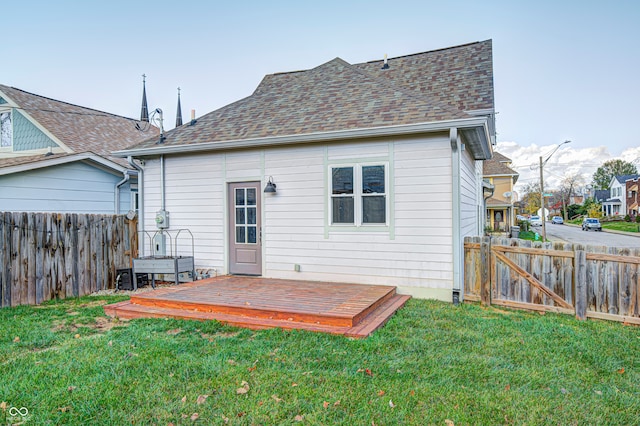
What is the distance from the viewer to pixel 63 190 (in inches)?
371

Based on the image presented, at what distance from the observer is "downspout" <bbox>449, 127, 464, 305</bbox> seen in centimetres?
608

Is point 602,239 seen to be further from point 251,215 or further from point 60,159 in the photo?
point 60,159

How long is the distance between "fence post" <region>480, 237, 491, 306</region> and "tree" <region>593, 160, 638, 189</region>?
80350 mm

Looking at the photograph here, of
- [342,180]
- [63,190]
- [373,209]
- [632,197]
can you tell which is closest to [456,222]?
[373,209]

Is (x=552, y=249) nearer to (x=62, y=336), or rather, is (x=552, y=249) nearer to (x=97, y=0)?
(x=62, y=336)

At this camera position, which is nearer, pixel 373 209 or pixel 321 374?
pixel 321 374

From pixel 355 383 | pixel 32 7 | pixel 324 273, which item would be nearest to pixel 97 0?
pixel 32 7

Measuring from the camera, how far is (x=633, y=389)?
3152 millimetres

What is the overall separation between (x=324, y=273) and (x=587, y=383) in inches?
176

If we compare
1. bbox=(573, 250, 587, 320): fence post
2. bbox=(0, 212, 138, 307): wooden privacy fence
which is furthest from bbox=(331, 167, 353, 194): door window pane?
bbox=(0, 212, 138, 307): wooden privacy fence

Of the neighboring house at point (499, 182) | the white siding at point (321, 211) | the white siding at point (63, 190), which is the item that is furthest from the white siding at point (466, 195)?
the neighboring house at point (499, 182)

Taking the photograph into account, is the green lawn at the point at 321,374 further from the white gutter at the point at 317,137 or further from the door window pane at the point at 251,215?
the door window pane at the point at 251,215

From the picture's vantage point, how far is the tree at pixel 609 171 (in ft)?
224

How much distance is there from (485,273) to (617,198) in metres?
64.0
